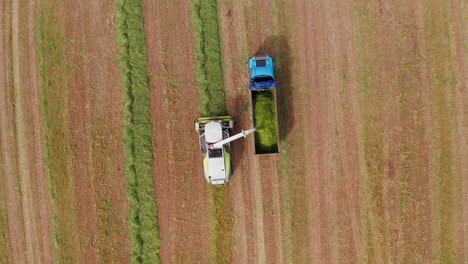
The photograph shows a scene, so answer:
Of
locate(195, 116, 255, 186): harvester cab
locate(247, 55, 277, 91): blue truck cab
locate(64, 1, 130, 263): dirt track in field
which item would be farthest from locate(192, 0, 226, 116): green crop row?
locate(64, 1, 130, 263): dirt track in field

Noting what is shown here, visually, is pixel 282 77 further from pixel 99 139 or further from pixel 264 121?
pixel 99 139

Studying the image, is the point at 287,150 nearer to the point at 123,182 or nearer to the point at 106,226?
the point at 123,182

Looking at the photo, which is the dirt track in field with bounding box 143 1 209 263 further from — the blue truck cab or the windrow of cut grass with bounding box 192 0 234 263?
the blue truck cab

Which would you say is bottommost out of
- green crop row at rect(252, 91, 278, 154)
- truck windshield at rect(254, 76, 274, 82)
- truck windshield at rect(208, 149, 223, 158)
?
truck windshield at rect(208, 149, 223, 158)

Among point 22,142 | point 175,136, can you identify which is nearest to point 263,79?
point 175,136

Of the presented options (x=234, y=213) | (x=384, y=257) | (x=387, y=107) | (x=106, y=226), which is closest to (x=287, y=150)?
(x=234, y=213)

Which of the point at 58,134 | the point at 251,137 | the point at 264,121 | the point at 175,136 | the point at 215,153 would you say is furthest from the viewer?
the point at 58,134
